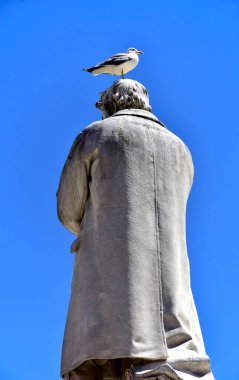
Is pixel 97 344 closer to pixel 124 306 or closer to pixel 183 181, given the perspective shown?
pixel 124 306

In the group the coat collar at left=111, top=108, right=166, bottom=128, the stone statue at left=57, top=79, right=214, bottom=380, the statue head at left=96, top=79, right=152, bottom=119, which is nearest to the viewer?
the stone statue at left=57, top=79, right=214, bottom=380

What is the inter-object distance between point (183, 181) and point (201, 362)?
6.69 feet

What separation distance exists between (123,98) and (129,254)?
2.13m

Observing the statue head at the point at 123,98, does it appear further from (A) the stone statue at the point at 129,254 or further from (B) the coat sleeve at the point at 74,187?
(B) the coat sleeve at the point at 74,187

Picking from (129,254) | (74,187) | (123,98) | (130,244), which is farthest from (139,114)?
(129,254)

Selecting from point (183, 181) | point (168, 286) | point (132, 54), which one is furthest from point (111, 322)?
point (132, 54)

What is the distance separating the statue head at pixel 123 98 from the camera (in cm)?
836

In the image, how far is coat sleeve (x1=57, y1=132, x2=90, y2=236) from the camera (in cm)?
757

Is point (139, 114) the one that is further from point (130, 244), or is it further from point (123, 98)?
point (130, 244)

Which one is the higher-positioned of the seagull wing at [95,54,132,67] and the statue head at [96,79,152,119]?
the seagull wing at [95,54,132,67]

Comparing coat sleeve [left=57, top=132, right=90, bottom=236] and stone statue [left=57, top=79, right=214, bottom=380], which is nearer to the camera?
stone statue [left=57, top=79, right=214, bottom=380]

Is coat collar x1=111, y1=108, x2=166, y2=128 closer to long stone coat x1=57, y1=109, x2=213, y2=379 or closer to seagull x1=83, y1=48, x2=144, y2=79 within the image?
long stone coat x1=57, y1=109, x2=213, y2=379

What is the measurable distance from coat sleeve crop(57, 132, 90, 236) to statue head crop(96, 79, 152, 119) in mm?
855

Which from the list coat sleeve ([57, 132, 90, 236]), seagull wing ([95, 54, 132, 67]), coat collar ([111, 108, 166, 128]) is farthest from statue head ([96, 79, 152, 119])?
seagull wing ([95, 54, 132, 67])
